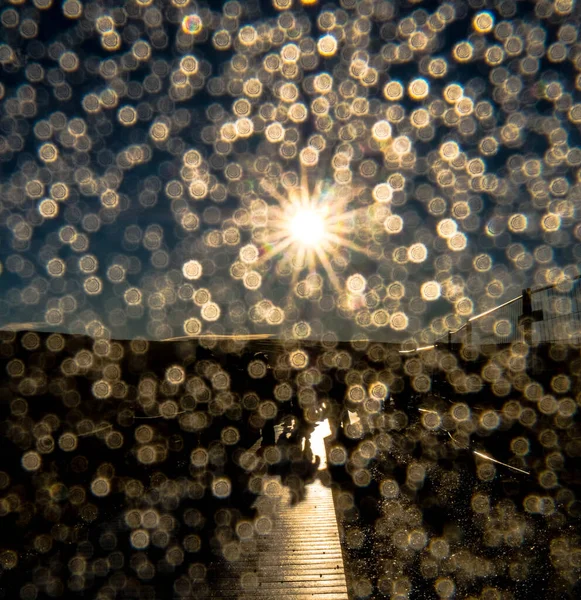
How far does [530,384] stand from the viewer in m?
8.56

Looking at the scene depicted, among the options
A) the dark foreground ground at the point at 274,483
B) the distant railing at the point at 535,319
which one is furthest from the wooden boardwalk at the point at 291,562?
the distant railing at the point at 535,319

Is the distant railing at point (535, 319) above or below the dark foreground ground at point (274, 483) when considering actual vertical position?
above

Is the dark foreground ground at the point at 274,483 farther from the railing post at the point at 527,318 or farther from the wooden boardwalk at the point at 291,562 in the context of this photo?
the railing post at the point at 527,318

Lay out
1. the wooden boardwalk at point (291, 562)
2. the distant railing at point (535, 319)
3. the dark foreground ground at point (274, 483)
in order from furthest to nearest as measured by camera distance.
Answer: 1. the distant railing at point (535, 319)
2. the dark foreground ground at point (274, 483)
3. the wooden boardwalk at point (291, 562)

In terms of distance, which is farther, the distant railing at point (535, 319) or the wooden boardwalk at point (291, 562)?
the distant railing at point (535, 319)

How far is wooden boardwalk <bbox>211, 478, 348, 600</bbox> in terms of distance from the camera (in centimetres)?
412

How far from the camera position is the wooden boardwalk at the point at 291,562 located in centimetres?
412

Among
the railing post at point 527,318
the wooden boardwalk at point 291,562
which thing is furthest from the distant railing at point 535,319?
the wooden boardwalk at point 291,562

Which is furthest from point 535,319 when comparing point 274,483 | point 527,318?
point 274,483

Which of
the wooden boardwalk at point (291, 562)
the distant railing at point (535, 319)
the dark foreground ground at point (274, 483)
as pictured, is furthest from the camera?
the distant railing at point (535, 319)

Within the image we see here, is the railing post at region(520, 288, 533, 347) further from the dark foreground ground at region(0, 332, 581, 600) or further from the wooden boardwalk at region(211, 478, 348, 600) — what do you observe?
the wooden boardwalk at region(211, 478, 348, 600)

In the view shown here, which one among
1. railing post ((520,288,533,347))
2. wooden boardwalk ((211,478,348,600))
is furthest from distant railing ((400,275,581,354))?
wooden boardwalk ((211,478,348,600))

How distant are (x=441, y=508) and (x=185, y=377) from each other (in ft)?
23.8

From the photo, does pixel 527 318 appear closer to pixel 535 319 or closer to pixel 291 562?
pixel 535 319
